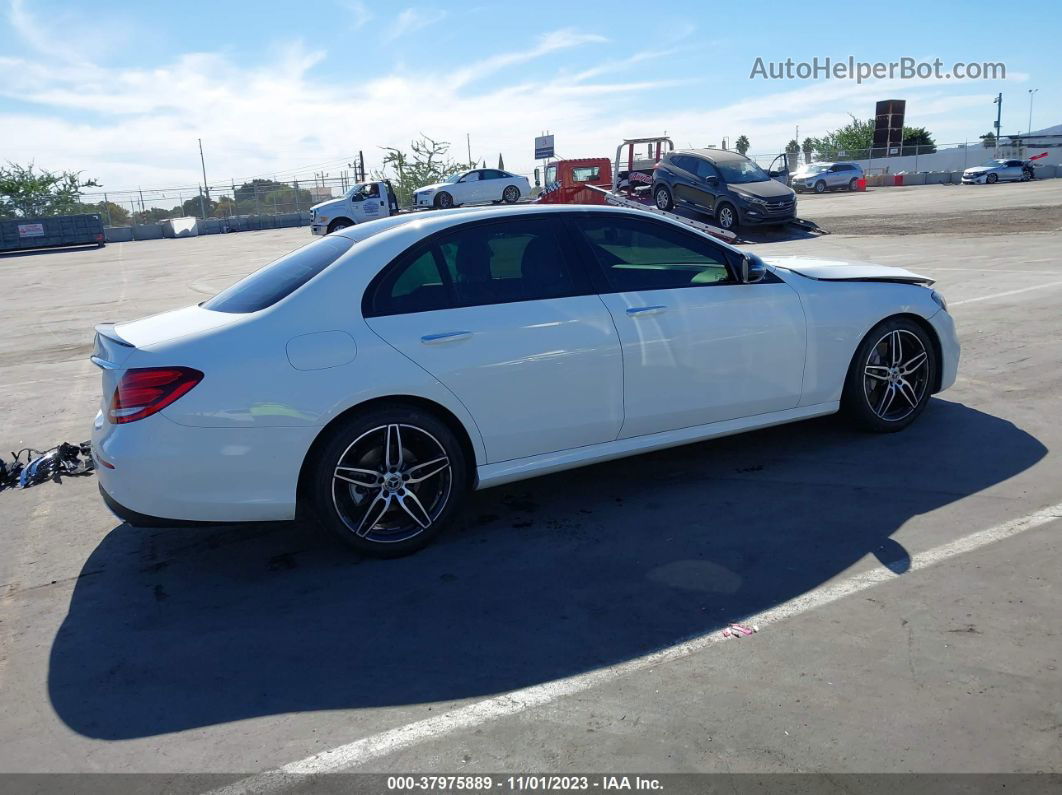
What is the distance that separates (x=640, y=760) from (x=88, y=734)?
6.13 ft

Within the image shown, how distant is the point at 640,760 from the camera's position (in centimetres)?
272

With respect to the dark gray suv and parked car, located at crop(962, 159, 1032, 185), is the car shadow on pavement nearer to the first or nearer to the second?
the dark gray suv

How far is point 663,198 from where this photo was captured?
2355 centimetres

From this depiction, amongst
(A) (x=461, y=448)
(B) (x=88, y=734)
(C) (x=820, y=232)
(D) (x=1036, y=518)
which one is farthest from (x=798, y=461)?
(C) (x=820, y=232)

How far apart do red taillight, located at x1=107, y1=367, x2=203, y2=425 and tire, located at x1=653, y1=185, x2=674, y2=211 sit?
816 inches

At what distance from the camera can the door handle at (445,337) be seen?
428cm

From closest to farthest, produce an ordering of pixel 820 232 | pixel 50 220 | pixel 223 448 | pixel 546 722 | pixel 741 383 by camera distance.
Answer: pixel 546 722, pixel 223 448, pixel 741 383, pixel 820 232, pixel 50 220

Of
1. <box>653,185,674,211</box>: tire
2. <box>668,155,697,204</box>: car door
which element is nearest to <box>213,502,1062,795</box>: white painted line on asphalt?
<box>668,155,697,204</box>: car door

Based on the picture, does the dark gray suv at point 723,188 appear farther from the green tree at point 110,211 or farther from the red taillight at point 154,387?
the green tree at point 110,211

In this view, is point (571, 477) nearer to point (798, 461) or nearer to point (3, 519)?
point (798, 461)

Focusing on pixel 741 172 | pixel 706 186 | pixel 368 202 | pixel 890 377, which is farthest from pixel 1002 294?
pixel 368 202

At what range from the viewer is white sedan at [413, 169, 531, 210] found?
36.8 m

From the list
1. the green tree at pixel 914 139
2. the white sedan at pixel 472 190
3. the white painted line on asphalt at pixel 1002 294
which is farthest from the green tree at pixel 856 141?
the white painted line on asphalt at pixel 1002 294

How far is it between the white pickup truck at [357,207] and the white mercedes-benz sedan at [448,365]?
95.0 ft
